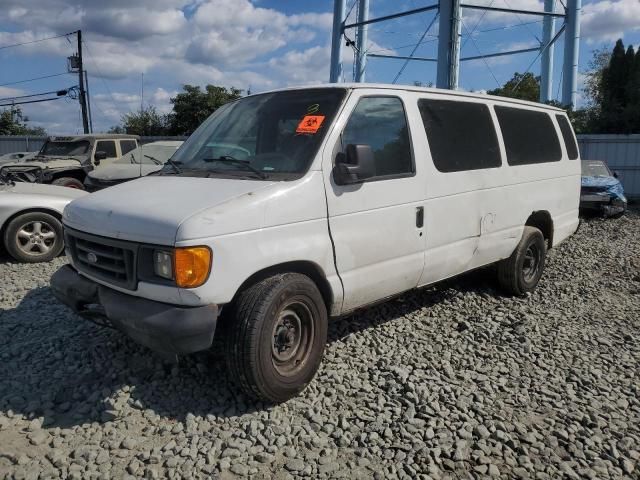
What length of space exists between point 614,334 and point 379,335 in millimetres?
2169

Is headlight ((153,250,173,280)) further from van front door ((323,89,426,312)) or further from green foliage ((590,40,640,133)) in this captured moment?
green foliage ((590,40,640,133))

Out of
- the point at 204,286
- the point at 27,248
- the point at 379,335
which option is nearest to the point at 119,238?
the point at 204,286

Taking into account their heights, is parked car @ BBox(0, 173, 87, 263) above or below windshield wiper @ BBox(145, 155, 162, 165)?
below

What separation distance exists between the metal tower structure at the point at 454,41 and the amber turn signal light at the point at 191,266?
654 inches

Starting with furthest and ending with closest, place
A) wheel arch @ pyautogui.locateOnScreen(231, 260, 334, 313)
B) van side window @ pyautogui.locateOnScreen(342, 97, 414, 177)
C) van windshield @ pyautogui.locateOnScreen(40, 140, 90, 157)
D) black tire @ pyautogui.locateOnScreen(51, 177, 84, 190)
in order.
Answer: van windshield @ pyautogui.locateOnScreen(40, 140, 90, 157) < black tire @ pyautogui.locateOnScreen(51, 177, 84, 190) < van side window @ pyautogui.locateOnScreen(342, 97, 414, 177) < wheel arch @ pyautogui.locateOnScreen(231, 260, 334, 313)

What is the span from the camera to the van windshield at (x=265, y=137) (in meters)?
3.70

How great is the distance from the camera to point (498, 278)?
572 centimetres

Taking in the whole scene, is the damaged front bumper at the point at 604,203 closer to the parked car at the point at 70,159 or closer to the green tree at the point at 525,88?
the parked car at the point at 70,159

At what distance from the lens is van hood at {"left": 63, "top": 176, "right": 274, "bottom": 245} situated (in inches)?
123

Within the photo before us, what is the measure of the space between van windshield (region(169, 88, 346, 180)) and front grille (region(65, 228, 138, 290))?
846 millimetres

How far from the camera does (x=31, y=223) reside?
7.12 metres

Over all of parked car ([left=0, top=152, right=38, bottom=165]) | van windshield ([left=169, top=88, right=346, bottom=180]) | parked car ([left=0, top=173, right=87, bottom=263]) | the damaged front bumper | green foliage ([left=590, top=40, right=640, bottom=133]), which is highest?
green foliage ([left=590, top=40, right=640, bottom=133])

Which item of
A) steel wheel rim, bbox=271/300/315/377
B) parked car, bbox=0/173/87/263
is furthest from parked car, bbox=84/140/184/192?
steel wheel rim, bbox=271/300/315/377

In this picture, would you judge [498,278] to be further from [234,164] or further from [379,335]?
[234,164]
